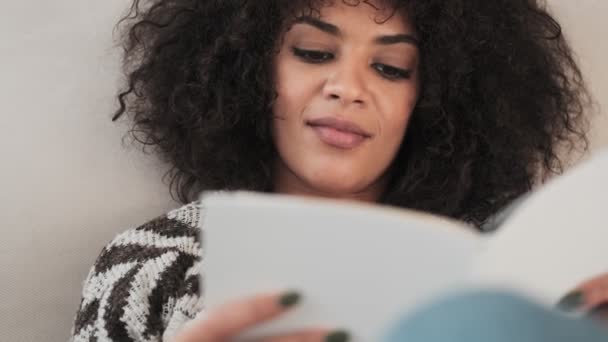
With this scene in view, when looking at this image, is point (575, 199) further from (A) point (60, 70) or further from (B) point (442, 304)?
(A) point (60, 70)

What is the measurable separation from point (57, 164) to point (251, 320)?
536 millimetres

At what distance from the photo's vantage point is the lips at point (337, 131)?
92cm

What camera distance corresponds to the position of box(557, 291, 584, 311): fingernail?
589 millimetres

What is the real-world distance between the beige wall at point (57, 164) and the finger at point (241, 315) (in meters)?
0.46

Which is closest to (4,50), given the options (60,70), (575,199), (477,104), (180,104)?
(60,70)

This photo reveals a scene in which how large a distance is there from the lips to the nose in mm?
26

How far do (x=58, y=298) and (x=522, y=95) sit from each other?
0.72 m

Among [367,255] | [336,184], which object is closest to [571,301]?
[367,255]

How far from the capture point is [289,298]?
1.90 ft

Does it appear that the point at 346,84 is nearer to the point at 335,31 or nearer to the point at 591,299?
the point at 335,31

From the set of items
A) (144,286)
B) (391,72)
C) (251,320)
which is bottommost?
(144,286)

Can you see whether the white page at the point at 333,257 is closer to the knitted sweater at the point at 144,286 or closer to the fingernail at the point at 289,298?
the fingernail at the point at 289,298

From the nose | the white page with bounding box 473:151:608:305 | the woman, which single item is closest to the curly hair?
the woman

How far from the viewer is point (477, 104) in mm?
1061
